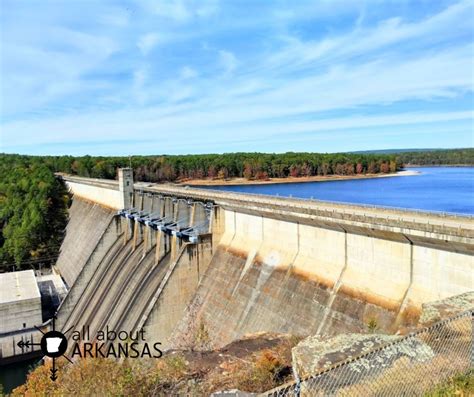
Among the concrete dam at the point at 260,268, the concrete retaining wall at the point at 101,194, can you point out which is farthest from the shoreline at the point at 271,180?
the concrete dam at the point at 260,268

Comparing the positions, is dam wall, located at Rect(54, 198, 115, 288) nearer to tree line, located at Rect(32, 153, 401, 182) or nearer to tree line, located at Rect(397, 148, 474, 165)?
tree line, located at Rect(32, 153, 401, 182)

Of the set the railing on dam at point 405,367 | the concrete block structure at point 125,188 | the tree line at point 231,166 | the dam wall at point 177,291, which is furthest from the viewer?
the tree line at point 231,166

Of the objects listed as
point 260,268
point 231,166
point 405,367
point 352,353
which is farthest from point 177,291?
point 231,166

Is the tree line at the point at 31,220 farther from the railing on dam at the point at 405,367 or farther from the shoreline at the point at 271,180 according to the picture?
the railing on dam at the point at 405,367

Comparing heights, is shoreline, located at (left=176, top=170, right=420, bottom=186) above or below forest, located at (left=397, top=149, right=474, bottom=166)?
below

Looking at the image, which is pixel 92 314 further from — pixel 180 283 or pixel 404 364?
pixel 404 364

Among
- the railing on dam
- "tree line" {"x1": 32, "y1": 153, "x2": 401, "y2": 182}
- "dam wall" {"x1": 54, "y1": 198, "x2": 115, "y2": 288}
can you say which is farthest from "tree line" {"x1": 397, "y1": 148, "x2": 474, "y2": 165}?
the railing on dam
